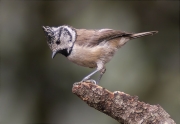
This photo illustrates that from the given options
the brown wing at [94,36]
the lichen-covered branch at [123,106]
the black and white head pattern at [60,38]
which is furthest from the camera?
the brown wing at [94,36]

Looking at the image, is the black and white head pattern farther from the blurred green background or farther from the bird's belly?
the blurred green background

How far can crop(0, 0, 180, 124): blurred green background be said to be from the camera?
542 centimetres

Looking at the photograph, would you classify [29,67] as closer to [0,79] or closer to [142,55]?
[0,79]

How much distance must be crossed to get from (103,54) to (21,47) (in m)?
1.84

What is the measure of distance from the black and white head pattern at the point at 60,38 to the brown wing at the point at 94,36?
0.07m

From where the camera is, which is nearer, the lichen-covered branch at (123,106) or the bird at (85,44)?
the lichen-covered branch at (123,106)

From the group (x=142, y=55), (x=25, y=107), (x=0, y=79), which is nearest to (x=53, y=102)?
(x=25, y=107)

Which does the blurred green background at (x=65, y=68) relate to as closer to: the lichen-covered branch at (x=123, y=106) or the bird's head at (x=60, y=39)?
the bird's head at (x=60, y=39)

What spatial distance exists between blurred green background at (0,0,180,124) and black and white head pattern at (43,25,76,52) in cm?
131

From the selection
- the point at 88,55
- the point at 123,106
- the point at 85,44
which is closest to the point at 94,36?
the point at 85,44

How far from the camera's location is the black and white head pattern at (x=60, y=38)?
12.7 ft

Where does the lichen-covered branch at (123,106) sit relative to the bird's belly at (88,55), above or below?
below

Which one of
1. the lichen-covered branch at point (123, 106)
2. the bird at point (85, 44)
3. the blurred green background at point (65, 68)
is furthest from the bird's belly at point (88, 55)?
the blurred green background at point (65, 68)

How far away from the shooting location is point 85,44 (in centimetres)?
405
